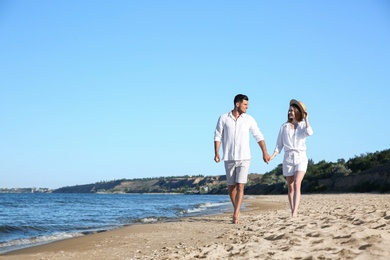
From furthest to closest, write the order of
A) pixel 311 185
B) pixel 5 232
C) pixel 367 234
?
pixel 311 185
pixel 5 232
pixel 367 234

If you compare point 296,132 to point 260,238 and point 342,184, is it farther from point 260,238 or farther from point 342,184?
point 342,184

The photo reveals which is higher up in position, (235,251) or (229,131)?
(229,131)

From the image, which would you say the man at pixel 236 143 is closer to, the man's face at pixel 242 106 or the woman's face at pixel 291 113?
the man's face at pixel 242 106

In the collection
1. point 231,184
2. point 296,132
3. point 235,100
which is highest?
point 235,100

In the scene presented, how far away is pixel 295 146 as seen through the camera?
764 centimetres

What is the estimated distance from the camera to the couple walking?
7.59 metres

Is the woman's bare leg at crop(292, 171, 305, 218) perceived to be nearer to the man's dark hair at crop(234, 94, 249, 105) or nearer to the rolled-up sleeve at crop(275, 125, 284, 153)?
the rolled-up sleeve at crop(275, 125, 284, 153)

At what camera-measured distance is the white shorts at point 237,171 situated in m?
7.78

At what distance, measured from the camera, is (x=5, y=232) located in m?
11.2

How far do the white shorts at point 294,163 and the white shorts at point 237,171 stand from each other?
27.0 inches

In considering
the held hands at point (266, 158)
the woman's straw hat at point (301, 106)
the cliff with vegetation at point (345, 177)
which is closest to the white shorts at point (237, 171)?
the held hands at point (266, 158)

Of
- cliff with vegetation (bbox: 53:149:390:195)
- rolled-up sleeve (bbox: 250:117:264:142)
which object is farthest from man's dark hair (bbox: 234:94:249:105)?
cliff with vegetation (bbox: 53:149:390:195)

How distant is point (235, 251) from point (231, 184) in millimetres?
3358

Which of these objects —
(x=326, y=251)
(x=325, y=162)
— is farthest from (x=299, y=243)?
(x=325, y=162)
